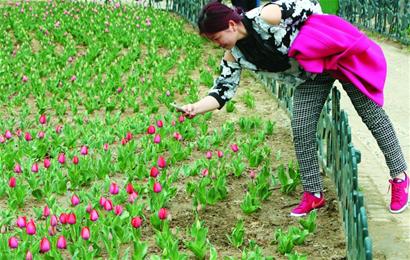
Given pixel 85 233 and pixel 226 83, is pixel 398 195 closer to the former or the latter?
pixel 226 83

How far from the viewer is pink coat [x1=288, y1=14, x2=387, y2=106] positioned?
4562 millimetres

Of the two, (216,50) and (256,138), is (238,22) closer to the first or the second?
(256,138)

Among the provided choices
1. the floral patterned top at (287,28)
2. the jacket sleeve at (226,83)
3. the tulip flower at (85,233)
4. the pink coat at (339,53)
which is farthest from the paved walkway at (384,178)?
the tulip flower at (85,233)

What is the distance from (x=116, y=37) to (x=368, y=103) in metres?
8.62

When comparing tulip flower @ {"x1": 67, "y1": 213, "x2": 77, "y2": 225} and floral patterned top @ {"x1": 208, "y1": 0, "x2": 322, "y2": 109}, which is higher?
floral patterned top @ {"x1": 208, "y1": 0, "x2": 322, "y2": 109}

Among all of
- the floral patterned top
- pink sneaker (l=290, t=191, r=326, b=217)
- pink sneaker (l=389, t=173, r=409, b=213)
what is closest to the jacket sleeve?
the floral patterned top

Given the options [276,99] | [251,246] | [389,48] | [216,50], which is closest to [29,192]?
[251,246]

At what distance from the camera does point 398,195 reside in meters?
5.02

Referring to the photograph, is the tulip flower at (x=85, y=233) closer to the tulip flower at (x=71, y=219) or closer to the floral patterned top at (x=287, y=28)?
the tulip flower at (x=71, y=219)

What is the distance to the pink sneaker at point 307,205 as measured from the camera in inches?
198

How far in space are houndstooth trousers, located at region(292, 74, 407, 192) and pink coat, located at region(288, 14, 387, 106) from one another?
164mm

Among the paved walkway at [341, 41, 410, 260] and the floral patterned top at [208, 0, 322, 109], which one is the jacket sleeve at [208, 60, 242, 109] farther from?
the paved walkway at [341, 41, 410, 260]

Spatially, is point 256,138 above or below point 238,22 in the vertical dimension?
below

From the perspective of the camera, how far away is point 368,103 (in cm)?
486
